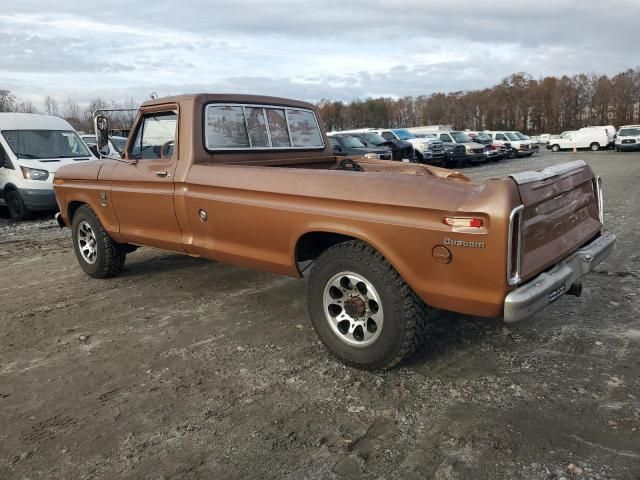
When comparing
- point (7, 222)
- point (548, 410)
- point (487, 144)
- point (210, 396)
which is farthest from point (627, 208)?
point (487, 144)

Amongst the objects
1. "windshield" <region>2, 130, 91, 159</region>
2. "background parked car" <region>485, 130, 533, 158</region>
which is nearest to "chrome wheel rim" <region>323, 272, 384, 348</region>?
"windshield" <region>2, 130, 91, 159</region>

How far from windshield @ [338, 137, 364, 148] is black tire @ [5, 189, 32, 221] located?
471 inches

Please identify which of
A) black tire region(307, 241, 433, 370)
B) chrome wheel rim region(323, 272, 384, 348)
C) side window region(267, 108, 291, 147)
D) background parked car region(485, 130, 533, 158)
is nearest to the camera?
black tire region(307, 241, 433, 370)

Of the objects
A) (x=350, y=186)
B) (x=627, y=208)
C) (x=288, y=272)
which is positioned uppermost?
(x=350, y=186)

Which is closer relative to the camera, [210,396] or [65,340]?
[210,396]

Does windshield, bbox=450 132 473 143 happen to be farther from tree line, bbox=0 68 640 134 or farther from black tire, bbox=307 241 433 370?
tree line, bbox=0 68 640 134

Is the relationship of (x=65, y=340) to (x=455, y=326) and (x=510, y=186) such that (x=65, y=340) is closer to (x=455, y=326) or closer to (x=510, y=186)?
(x=455, y=326)

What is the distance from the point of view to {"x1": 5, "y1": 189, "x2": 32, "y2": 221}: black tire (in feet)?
34.5

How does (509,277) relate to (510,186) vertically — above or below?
below

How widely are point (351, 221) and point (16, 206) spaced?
967cm

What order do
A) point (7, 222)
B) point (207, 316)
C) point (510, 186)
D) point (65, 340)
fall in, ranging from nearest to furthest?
point (510, 186), point (65, 340), point (207, 316), point (7, 222)

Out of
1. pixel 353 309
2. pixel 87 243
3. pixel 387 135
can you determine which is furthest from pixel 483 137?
pixel 353 309

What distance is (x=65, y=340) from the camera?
4.36 metres

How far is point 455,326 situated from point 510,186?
69.3 inches
